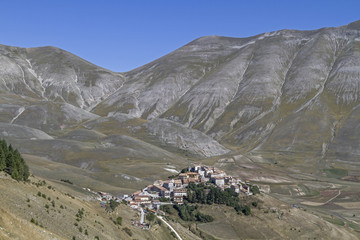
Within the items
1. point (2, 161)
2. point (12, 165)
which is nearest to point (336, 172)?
point (12, 165)

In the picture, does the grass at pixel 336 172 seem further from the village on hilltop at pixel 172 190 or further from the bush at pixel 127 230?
the bush at pixel 127 230

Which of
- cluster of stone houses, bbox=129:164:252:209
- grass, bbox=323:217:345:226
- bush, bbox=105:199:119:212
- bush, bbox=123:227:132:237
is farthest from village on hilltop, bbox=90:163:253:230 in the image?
grass, bbox=323:217:345:226

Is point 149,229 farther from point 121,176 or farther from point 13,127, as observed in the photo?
point 13,127

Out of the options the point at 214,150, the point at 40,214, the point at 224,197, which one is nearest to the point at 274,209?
the point at 224,197

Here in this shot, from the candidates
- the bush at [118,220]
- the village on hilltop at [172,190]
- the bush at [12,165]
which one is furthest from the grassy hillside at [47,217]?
the village on hilltop at [172,190]

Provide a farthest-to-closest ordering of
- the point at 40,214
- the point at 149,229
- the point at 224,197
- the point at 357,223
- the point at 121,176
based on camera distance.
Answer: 1. the point at 121,176
2. the point at 357,223
3. the point at 224,197
4. the point at 149,229
5. the point at 40,214

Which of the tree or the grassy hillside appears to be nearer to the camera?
the grassy hillside

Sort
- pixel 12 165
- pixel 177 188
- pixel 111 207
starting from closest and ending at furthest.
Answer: pixel 12 165 < pixel 111 207 < pixel 177 188

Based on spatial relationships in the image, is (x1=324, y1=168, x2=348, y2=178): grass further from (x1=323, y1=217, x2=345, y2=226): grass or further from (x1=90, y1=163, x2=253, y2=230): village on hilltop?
(x1=90, y1=163, x2=253, y2=230): village on hilltop

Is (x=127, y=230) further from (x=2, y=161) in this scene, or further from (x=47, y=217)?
(x=2, y=161)
